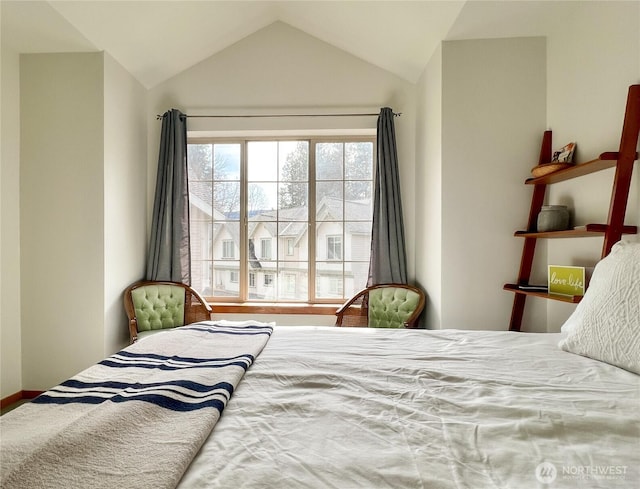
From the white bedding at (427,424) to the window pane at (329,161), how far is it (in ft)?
7.51

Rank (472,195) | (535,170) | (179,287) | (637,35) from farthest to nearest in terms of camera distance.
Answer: (179,287) < (472,195) < (535,170) < (637,35)

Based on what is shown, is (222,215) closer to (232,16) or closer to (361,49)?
(232,16)

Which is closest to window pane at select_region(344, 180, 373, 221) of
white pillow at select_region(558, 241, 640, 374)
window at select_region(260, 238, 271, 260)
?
window at select_region(260, 238, 271, 260)

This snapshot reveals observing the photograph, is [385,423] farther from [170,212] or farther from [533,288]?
[170,212]

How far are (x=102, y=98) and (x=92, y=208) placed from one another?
2.73 ft

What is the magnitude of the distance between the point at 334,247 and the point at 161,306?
1.63 metres

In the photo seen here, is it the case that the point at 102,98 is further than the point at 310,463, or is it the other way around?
the point at 102,98

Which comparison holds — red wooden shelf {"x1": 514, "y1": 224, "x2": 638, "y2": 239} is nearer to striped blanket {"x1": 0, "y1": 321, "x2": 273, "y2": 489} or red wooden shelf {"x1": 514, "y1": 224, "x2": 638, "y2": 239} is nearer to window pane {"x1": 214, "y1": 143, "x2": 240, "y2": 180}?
striped blanket {"x1": 0, "y1": 321, "x2": 273, "y2": 489}

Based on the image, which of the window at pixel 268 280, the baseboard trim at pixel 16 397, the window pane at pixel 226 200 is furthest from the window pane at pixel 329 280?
the baseboard trim at pixel 16 397

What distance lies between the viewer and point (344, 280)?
3.29 metres

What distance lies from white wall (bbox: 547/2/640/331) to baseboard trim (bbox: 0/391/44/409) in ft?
12.8

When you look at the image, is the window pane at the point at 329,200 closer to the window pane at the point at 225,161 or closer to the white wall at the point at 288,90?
the white wall at the point at 288,90

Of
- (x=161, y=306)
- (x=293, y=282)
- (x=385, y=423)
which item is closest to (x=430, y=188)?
(x=293, y=282)

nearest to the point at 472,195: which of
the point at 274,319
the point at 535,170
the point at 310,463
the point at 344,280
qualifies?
the point at 535,170
